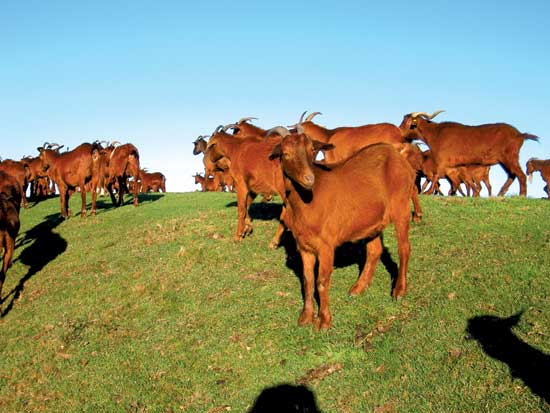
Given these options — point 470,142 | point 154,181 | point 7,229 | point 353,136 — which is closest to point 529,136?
point 470,142

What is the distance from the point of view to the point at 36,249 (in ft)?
55.7

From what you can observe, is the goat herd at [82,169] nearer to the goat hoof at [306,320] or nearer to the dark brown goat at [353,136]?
the dark brown goat at [353,136]

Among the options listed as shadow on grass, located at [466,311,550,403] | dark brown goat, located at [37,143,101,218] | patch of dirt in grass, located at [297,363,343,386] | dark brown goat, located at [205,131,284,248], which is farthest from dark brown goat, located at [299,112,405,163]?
dark brown goat, located at [37,143,101,218]

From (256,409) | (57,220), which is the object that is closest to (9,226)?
(57,220)

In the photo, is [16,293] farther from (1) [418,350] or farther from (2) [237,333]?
(1) [418,350]

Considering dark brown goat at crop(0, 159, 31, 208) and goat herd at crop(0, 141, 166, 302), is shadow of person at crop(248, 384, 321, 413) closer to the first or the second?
goat herd at crop(0, 141, 166, 302)

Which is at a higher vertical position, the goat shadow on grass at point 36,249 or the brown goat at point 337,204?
the brown goat at point 337,204

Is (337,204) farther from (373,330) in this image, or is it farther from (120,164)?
(120,164)

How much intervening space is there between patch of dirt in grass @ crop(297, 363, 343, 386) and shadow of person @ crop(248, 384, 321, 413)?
139 mm

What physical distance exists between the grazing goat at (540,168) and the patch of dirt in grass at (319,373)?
2521 cm

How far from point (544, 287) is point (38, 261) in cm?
1300

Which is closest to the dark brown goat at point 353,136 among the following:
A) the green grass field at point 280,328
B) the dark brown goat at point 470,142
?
the green grass field at point 280,328

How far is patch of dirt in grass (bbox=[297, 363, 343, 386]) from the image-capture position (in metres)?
7.32

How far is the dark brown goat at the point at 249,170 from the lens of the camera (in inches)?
515
